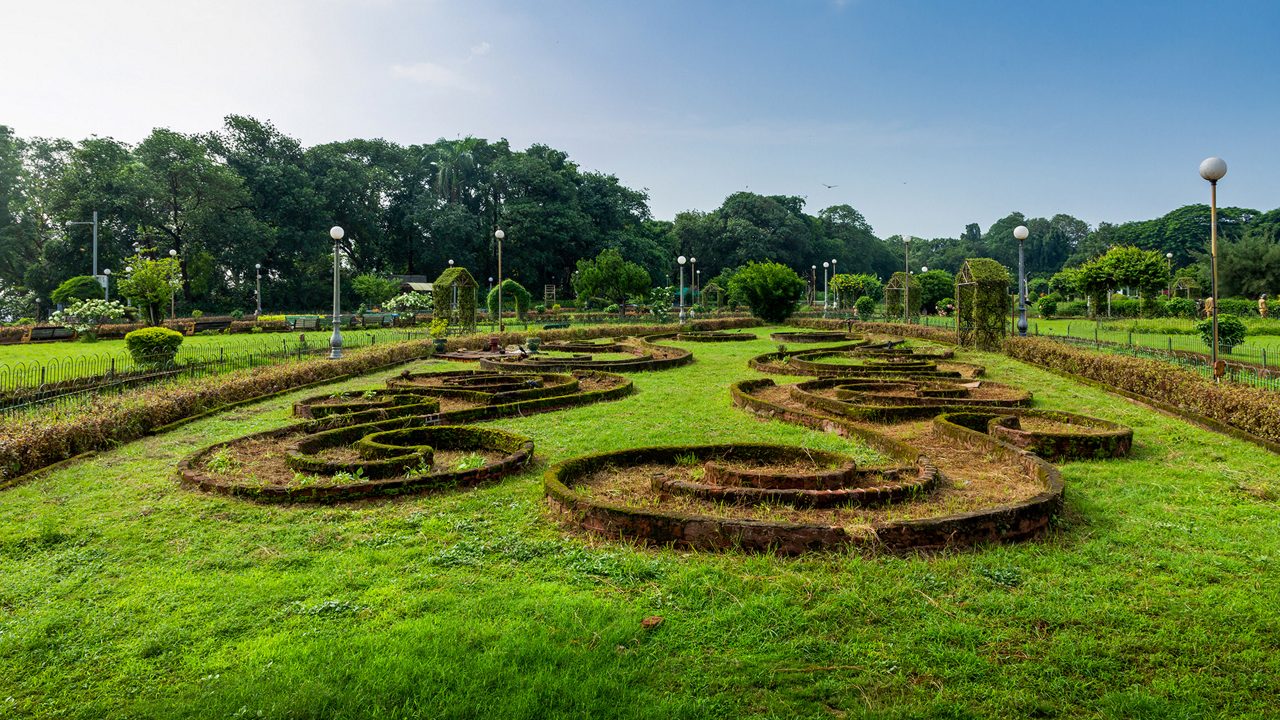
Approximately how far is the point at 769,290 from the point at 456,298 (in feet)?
50.5

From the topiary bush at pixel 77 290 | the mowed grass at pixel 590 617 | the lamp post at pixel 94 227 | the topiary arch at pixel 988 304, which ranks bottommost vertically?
the mowed grass at pixel 590 617

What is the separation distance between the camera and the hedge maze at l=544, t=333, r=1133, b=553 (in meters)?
4.86

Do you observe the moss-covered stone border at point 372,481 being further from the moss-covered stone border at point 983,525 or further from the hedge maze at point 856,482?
the moss-covered stone border at point 983,525

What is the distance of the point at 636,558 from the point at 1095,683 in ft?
8.62

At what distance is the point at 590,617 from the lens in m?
3.88

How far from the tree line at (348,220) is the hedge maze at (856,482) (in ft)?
101

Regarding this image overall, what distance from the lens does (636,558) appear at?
472 centimetres

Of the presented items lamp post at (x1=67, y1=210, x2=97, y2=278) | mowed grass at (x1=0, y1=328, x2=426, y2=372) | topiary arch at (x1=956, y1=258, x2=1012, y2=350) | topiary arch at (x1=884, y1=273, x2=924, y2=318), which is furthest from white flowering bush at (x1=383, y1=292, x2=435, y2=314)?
topiary arch at (x1=884, y1=273, x2=924, y2=318)

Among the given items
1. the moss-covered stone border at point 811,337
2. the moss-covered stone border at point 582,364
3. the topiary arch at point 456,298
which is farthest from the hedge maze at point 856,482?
the topiary arch at point 456,298

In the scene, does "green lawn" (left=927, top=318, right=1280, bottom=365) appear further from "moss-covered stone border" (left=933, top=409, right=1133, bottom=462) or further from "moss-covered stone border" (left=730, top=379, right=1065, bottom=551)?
"moss-covered stone border" (left=730, top=379, right=1065, bottom=551)

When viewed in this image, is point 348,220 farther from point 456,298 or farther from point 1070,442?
point 1070,442

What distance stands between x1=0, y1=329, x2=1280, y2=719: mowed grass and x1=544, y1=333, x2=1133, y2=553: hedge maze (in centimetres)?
20

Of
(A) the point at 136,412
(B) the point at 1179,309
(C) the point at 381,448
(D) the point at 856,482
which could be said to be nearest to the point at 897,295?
(B) the point at 1179,309

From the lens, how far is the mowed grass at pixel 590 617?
3.17m
